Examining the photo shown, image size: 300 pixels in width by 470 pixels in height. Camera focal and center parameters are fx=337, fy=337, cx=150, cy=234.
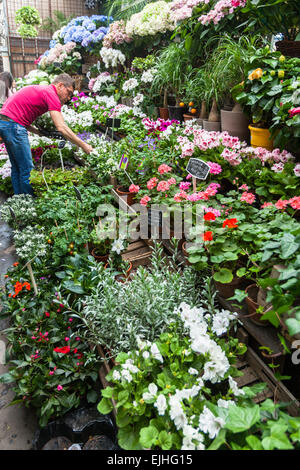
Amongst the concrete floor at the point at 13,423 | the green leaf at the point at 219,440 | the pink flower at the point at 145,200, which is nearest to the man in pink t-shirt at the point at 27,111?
the pink flower at the point at 145,200

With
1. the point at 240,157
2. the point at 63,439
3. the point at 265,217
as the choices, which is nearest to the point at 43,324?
the point at 63,439

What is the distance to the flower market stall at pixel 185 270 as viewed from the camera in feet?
4.30

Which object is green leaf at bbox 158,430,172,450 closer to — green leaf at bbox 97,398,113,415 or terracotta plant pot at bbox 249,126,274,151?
green leaf at bbox 97,398,113,415

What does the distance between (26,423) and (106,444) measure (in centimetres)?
43

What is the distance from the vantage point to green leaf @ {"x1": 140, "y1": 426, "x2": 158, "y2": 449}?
1163 mm

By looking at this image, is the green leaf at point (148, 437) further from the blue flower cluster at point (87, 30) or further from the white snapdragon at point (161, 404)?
the blue flower cluster at point (87, 30)

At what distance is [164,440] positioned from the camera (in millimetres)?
1178

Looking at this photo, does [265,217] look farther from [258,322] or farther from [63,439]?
[63,439]

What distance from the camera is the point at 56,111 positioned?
321 cm

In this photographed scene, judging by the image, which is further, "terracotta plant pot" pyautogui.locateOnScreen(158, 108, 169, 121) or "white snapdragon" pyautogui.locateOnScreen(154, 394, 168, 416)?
"terracotta plant pot" pyautogui.locateOnScreen(158, 108, 169, 121)

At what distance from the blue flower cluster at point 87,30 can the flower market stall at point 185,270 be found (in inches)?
117

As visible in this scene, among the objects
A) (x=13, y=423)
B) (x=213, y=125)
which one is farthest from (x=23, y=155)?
(x=13, y=423)

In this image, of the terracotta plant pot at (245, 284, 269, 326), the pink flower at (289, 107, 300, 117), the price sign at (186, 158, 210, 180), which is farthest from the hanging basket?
the terracotta plant pot at (245, 284, 269, 326)

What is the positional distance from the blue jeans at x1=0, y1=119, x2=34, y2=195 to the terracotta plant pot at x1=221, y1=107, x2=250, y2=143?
201cm
